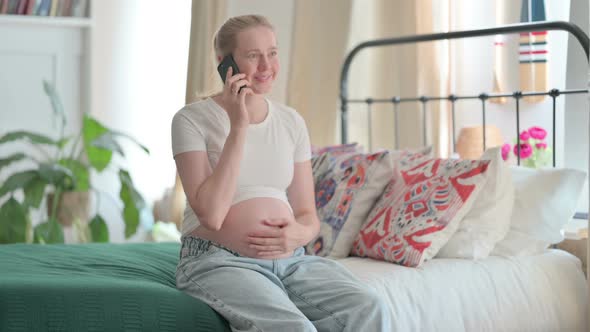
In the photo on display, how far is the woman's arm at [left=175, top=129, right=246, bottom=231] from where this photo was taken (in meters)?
2.05

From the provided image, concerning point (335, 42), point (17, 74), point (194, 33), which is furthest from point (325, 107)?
point (17, 74)

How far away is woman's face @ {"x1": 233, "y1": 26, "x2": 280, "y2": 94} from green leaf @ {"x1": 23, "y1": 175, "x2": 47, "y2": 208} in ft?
7.52

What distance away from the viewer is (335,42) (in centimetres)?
402

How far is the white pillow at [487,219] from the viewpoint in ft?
8.73

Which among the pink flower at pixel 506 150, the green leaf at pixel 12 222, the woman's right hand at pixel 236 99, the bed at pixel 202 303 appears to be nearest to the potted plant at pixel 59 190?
the green leaf at pixel 12 222

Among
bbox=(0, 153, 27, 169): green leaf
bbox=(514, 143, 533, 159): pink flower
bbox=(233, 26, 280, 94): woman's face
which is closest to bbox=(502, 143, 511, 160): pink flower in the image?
bbox=(514, 143, 533, 159): pink flower

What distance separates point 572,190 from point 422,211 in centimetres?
50

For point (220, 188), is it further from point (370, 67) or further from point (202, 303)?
point (370, 67)

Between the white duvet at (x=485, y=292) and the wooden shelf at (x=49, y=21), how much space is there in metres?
2.99

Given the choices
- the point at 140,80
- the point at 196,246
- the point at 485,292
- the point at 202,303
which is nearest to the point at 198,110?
the point at 196,246

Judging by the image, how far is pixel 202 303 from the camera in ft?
6.56

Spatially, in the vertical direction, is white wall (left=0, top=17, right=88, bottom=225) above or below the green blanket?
above

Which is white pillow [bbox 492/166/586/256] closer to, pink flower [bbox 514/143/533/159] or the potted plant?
pink flower [bbox 514/143/533/159]

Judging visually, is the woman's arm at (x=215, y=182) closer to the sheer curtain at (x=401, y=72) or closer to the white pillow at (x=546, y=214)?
the white pillow at (x=546, y=214)
